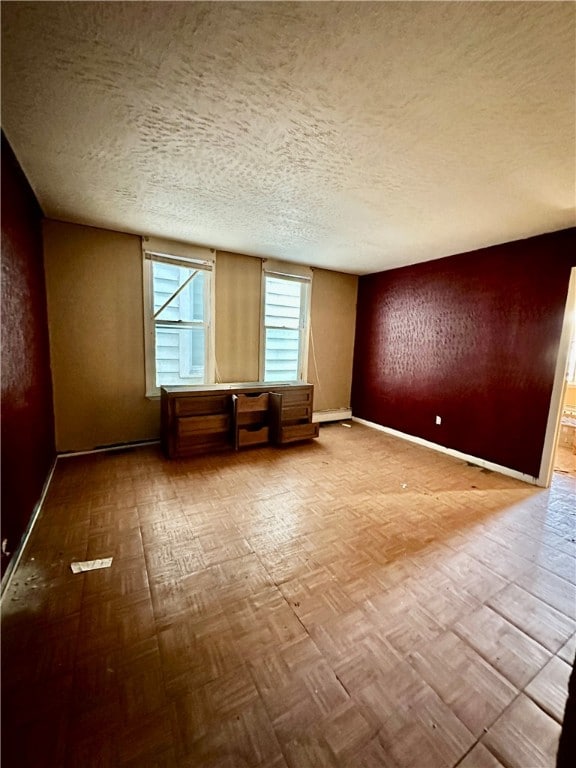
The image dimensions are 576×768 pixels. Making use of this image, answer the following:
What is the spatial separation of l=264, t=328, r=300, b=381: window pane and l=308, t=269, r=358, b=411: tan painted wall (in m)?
0.26

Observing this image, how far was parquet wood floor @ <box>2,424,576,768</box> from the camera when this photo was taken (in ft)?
3.24

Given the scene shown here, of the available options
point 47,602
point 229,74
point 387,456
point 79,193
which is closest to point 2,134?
point 79,193

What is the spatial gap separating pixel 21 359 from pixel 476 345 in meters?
4.19

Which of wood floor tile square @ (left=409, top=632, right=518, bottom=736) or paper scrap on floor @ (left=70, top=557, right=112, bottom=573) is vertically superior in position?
wood floor tile square @ (left=409, top=632, right=518, bottom=736)

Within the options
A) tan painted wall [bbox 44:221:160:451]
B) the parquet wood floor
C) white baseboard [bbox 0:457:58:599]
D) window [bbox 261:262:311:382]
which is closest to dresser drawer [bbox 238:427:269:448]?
window [bbox 261:262:311:382]

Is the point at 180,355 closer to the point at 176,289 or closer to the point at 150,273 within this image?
the point at 176,289

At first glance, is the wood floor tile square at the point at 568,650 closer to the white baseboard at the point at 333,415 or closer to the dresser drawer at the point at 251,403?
the dresser drawer at the point at 251,403

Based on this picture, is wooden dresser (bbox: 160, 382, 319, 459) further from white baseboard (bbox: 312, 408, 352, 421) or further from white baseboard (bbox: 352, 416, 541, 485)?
white baseboard (bbox: 352, 416, 541, 485)

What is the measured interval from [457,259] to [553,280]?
105 centimetres

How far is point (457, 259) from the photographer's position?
12.0 feet

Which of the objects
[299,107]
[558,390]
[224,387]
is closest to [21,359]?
[224,387]

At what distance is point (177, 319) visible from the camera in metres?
3.75

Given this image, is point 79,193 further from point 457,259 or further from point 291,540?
point 457,259

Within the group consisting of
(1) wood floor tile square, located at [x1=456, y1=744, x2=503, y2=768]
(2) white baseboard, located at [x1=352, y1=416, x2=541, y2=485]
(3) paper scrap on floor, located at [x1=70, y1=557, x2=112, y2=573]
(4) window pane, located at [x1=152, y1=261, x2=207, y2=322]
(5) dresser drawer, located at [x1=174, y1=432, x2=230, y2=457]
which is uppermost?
(4) window pane, located at [x1=152, y1=261, x2=207, y2=322]
